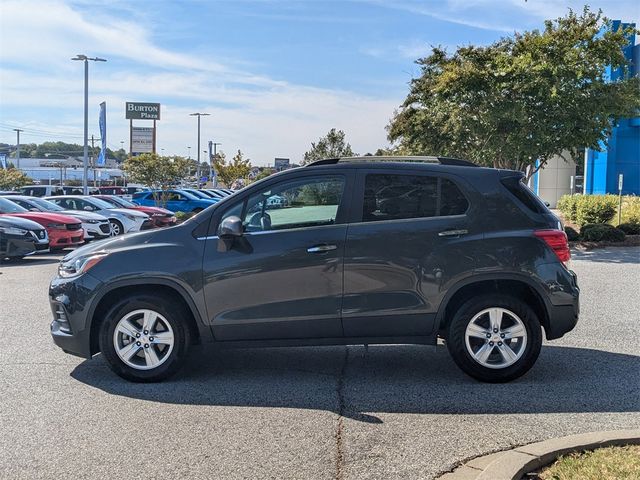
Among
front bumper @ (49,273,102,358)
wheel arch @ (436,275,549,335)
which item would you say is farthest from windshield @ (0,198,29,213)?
wheel arch @ (436,275,549,335)

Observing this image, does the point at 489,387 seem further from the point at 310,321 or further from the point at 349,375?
the point at 310,321

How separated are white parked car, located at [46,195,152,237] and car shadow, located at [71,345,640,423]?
13362mm

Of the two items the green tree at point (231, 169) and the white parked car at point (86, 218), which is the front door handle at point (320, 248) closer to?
the white parked car at point (86, 218)

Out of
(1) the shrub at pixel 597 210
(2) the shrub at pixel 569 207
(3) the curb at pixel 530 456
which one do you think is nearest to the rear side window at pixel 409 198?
(3) the curb at pixel 530 456

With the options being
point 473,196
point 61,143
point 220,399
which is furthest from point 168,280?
point 61,143

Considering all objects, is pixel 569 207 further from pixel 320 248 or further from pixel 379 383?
pixel 320 248

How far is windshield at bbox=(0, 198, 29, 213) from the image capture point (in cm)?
1704

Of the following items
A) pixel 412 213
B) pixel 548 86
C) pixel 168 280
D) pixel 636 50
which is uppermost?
pixel 636 50

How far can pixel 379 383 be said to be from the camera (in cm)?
564

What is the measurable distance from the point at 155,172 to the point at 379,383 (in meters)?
28.3

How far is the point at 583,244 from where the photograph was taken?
659 inches

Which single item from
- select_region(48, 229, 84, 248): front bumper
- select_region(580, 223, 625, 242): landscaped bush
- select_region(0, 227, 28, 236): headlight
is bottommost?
select_region(48, 229, 84, 248): front bumper

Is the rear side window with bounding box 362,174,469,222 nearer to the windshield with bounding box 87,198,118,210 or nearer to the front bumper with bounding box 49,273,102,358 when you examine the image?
the front bumper with bounding box 49,273,102,358

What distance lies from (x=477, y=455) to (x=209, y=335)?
2.46 meters
